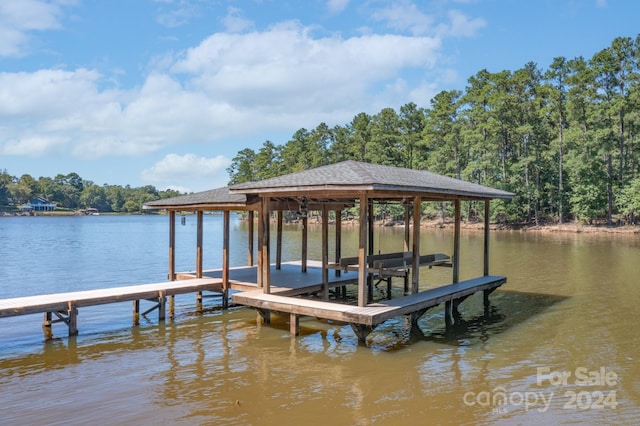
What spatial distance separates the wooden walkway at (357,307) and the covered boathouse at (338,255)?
2 cm

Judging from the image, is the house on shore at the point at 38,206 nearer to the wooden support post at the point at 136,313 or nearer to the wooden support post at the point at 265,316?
the wooden support post at the point at 136,313

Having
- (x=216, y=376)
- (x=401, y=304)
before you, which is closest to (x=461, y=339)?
(x=401, y=304)

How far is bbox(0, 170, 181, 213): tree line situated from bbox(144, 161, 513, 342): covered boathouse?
131 m

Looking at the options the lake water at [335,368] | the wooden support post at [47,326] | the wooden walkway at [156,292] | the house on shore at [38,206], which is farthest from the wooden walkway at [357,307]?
the house on shore at [38,206]

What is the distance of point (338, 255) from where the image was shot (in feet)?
50.1

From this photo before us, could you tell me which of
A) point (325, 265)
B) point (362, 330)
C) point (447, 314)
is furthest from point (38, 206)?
point (362, 330)

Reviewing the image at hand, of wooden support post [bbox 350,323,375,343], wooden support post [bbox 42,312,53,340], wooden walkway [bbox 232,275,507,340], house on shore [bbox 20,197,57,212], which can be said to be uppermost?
house on shore [bbox 20,197,57,212]

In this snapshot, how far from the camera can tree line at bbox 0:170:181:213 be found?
122688 mm

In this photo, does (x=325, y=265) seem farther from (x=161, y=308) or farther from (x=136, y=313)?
(x=136, y=313)

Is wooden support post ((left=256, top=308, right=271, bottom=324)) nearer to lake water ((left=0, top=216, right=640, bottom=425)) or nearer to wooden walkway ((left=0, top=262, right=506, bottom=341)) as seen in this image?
wooden walkway ((left=0, top=262, right=506, bottom=341))

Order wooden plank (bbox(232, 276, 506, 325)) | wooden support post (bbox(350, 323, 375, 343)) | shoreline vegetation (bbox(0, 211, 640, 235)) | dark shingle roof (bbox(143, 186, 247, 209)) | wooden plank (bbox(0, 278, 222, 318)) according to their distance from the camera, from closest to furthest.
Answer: wooden plank (bbox(232, 276, 506, 325))
wooden support post (bbox(350, 323, 375, 343))
wooden plank (bbox(0, 278, 222, 318))
dark shingle roof (bbox(143, 186, 247, 209))
shoreline vegetation (bbox(0, 211, 640, 235))

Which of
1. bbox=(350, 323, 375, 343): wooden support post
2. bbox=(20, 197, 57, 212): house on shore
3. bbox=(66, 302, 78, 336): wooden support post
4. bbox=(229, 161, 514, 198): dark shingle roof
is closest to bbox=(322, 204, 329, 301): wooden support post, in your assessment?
bbox=(229, 161, 514, 198): dark shingle roof

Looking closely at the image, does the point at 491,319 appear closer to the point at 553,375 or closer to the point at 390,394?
the point at 553,375

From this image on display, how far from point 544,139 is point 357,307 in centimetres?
4517
